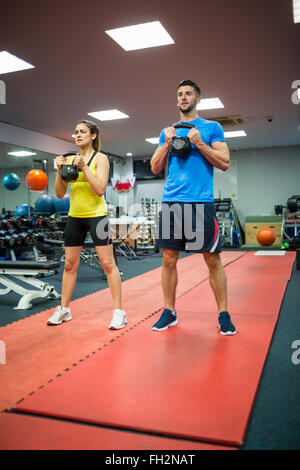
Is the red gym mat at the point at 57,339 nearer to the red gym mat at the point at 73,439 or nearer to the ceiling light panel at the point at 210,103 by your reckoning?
the red gym mat at the point at 73,439

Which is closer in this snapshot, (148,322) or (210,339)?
(210,339)

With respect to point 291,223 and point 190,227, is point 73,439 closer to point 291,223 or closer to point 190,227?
point 190,227

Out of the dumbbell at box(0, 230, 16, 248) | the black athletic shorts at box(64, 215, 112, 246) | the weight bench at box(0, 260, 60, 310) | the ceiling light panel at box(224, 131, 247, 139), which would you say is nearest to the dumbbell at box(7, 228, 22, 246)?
the dumbbell at box(0, 230, 16, 248)

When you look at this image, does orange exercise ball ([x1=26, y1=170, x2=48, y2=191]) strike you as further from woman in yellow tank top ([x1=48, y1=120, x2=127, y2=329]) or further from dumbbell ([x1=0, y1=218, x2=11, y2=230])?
woman in yellow tank top ([x1=48, y1=120, x2=127, y2=329])

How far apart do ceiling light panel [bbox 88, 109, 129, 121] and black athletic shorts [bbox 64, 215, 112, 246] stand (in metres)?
4.87

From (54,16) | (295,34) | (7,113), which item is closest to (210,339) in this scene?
(54,16)

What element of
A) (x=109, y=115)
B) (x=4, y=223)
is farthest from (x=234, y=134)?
(x=4, y=223)

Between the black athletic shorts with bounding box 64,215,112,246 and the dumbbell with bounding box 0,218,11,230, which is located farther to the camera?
the dumbbell with bounding box 0,218,11,230

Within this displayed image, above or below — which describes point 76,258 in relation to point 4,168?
below

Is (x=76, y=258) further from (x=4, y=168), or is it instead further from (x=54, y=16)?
(x=4, y=168)

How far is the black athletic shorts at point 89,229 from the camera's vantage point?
2373 mm

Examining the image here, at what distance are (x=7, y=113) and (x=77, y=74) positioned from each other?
7.49 ft

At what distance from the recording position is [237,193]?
37.1 feet

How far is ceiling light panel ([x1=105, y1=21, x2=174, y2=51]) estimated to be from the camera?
396 cm
